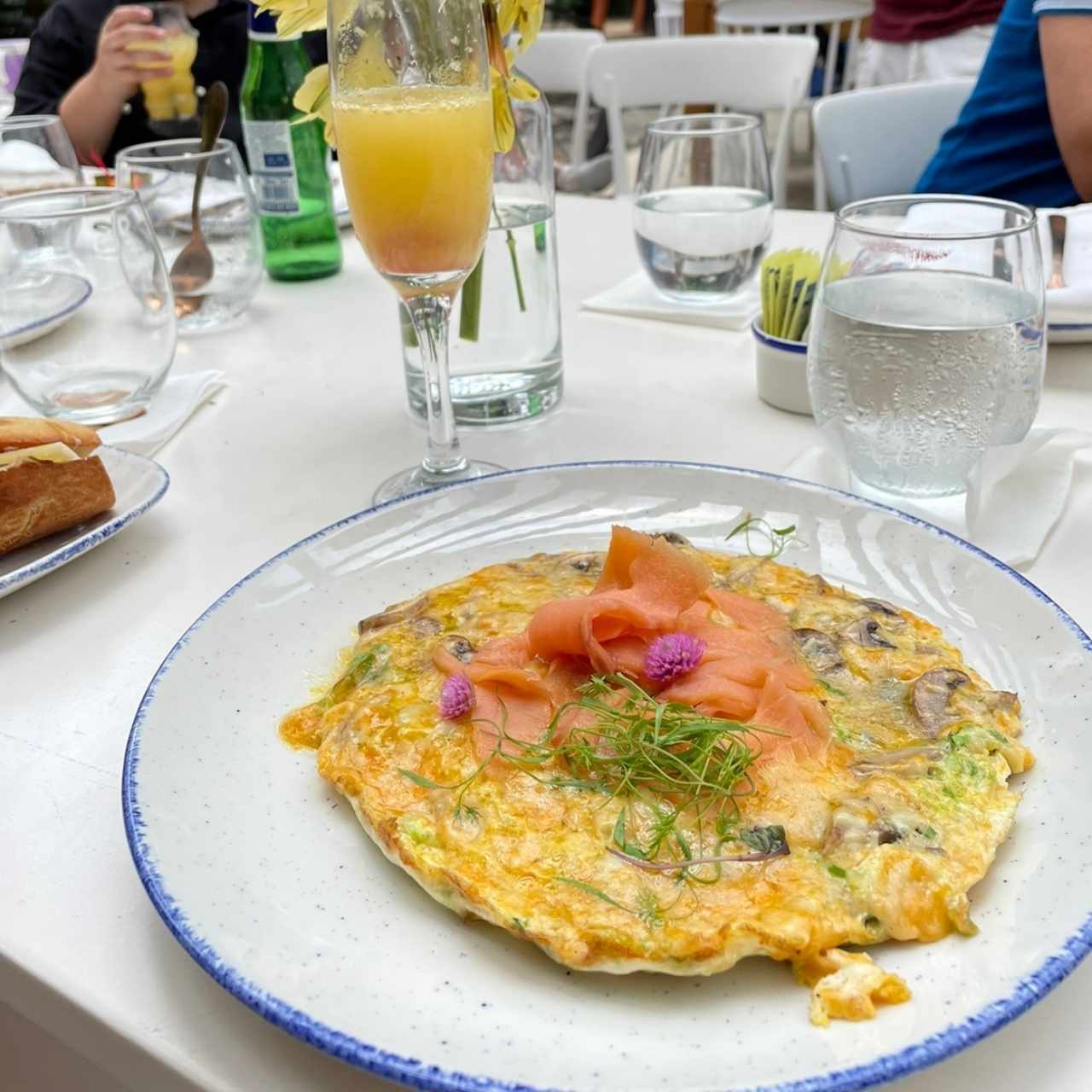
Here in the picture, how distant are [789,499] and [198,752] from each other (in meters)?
0.59

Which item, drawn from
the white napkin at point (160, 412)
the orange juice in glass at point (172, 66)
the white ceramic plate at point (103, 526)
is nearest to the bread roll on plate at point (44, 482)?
the white ceramic plate at point (103, 526)

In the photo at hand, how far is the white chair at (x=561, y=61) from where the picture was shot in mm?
3414

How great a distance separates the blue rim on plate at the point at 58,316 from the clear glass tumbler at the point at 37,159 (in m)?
0.73

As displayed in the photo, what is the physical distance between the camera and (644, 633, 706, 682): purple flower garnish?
73cm

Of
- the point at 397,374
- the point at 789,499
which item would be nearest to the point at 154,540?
the point at 397,374

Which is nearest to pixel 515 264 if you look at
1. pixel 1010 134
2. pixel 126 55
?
pixel 1010 134

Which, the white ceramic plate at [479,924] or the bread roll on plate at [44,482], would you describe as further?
the bread roll on plate at [44,482]

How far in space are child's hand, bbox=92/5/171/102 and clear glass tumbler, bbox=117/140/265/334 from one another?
37.7 inches

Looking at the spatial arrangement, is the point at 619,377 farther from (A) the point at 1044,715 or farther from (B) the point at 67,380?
(A) the point at 1044,715

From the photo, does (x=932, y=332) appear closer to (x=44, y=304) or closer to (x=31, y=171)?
(x=44, y=304)

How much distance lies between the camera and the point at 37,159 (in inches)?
76.6

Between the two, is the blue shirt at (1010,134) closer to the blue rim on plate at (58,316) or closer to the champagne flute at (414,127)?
the champagne flute at (414,127)

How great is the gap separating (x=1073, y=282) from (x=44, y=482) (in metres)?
1.23

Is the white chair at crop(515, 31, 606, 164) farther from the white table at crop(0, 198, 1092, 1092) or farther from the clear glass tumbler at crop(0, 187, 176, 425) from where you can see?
the clear glass tumbler at crop(0, 187, 176, 425)
